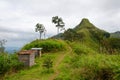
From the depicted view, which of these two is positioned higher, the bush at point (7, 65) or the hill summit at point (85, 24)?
the hill summit at point (85, 24)

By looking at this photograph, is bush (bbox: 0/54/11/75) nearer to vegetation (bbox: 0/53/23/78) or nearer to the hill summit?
vegetation (bbox: 0/53/23/78)

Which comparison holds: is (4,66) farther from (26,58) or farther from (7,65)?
(26,58)

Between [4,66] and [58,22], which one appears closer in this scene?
[4,66]

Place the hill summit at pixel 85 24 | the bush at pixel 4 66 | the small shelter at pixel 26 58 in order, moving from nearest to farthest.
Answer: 1. the bush at pixel 4 66
2. the small shelter at pixel 26 58
3. the hill summit at pixel 85 24

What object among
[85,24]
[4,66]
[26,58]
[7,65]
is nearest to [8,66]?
[7,65]

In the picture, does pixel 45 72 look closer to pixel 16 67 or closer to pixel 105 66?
pixel 16 67

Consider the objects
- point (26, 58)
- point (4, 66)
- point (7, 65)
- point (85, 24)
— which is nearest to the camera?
point (4, 66)

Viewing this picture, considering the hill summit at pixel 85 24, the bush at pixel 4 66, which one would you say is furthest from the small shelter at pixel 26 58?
the hill summit at pixel 85 24

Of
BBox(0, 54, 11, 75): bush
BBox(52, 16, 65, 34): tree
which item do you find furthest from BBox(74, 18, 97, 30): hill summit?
BBox(0, 54, 11, 75): bush

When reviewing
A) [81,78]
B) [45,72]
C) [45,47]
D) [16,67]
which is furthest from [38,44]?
[81,78]

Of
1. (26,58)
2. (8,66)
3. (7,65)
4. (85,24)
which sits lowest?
(8,66)

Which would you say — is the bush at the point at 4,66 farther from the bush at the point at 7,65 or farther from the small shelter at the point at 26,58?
the small shelter at the point at 26,58

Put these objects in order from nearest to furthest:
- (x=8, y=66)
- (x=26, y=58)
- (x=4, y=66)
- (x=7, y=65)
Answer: (x=4, y=66) < (x=7, y=65) < (x=8, y=66) < (x=26, y=58)

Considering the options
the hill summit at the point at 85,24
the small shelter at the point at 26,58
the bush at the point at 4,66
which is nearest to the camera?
the bush at the point at 4,66
